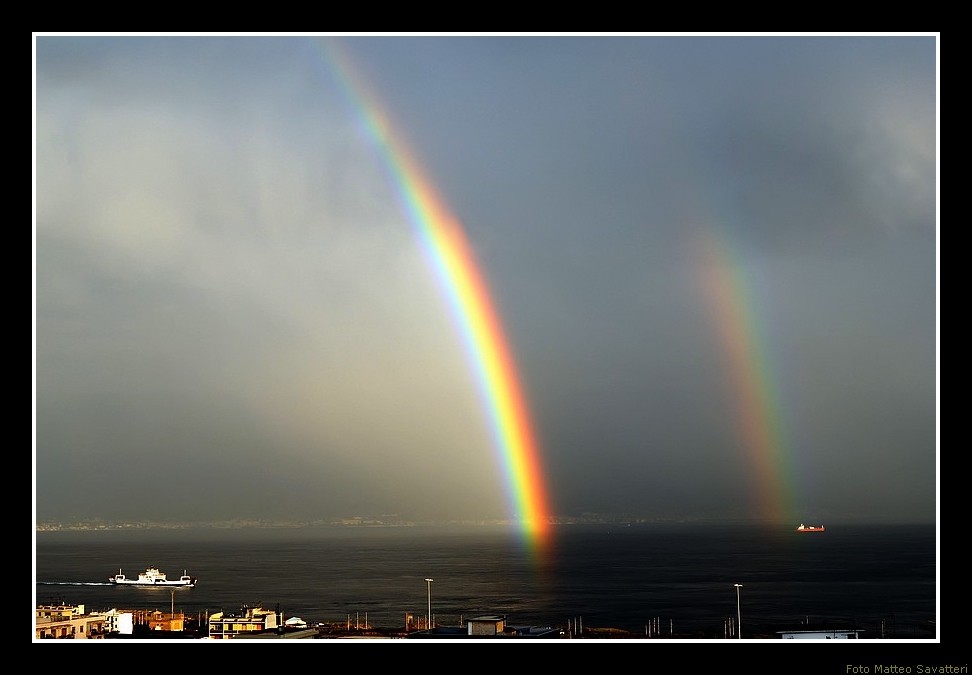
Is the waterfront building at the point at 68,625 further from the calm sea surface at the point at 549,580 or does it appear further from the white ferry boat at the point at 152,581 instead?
the white ferry boat at the point at 152,581

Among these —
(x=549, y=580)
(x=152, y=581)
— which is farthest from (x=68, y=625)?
(x=549, y=580)

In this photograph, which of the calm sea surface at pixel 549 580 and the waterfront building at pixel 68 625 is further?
the calm sea surface at pixel 549 580

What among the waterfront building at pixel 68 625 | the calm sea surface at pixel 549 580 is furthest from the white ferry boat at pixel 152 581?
the waterfront building at pixel 68 625

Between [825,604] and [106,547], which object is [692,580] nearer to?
[825,604]

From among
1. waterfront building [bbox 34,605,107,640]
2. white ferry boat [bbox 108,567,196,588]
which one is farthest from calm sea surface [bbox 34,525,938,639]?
waterfront building [bbox 34,605,107,640]

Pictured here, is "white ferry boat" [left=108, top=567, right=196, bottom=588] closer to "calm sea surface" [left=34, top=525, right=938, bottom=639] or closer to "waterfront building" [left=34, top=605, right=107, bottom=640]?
"calm sea surface" [left=34, top=525, right=938, bottom=639]

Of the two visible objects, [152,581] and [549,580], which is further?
[549,580]

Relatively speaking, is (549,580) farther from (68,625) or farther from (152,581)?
(68,625)
